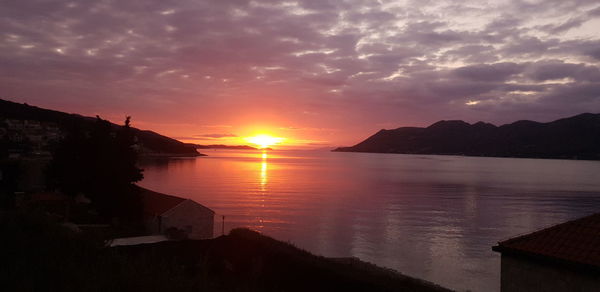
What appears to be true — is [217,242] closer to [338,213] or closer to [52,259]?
[52,259]

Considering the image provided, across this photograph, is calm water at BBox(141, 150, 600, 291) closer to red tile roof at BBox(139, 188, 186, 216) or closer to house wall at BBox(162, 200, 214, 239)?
red tile roof at BBox(139, 188, 186, 216)

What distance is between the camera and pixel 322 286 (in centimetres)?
2900

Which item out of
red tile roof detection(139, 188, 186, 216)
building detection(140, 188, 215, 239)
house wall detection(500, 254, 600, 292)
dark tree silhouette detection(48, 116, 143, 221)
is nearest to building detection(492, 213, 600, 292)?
house wall detection(500, 254, 600, 292)

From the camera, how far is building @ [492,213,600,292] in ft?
45.0

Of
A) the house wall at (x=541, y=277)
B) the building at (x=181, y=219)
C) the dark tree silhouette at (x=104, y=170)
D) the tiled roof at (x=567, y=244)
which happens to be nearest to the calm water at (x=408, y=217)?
the building at (x=181, y=219)

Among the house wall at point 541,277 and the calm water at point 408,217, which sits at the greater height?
the house wall at point 541,277

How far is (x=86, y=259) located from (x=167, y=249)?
23.5 m

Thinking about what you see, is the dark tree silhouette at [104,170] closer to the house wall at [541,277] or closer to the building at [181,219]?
the building at [181,219]

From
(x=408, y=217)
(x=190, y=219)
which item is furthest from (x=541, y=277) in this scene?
(x=408, y=217)

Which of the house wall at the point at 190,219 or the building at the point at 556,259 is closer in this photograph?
the building at the point at 556,259

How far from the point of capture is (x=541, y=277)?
14695 mm

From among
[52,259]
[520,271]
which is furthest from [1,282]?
[520,271]

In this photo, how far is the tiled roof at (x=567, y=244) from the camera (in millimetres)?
13947

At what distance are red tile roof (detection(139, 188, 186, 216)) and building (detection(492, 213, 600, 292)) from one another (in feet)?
102
